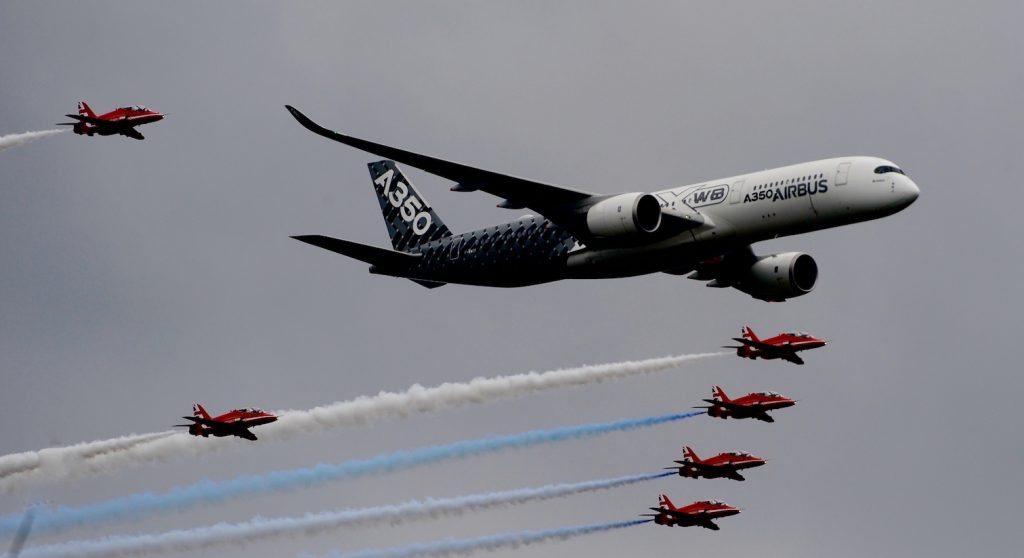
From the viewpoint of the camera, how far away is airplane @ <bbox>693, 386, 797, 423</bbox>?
8100cm

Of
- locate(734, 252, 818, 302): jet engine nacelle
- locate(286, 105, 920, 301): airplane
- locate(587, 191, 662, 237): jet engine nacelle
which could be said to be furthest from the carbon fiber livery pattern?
locate(734, 252, 818, 302): jet engine nacelle

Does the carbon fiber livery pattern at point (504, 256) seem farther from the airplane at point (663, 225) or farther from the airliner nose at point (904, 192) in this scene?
the airliner nose at point (904, 192)

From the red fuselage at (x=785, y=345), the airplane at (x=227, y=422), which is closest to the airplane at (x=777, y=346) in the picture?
the red fuselage at (x=785, y=345)

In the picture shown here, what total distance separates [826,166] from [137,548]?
3132 cm

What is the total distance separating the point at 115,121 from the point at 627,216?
71.2 feet

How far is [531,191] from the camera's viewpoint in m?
69.0

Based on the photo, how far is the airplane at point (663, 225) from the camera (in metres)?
65.2

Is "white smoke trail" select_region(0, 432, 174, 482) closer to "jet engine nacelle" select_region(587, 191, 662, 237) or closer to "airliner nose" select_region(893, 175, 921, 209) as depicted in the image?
"jet engine nacelle" select_region(587, 191, 662, 237)

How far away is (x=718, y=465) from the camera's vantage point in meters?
84.1

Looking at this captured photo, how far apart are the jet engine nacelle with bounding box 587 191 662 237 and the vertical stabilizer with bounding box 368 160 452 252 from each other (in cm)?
1398

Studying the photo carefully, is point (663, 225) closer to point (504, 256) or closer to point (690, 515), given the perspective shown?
point (504, 256)

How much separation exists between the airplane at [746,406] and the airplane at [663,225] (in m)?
8.06

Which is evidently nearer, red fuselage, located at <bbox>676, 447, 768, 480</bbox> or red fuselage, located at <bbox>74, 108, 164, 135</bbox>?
red fuselage, located at <bbox>74, 108, 164, 135</bbox>

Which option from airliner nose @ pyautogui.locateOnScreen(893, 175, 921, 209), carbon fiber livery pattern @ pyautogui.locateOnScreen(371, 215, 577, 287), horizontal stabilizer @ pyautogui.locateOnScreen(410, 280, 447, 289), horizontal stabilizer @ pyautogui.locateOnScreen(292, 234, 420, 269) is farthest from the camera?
horizontal stabilizer @ pyautogui.locateOnScreen(410, 280, 447, 289)
